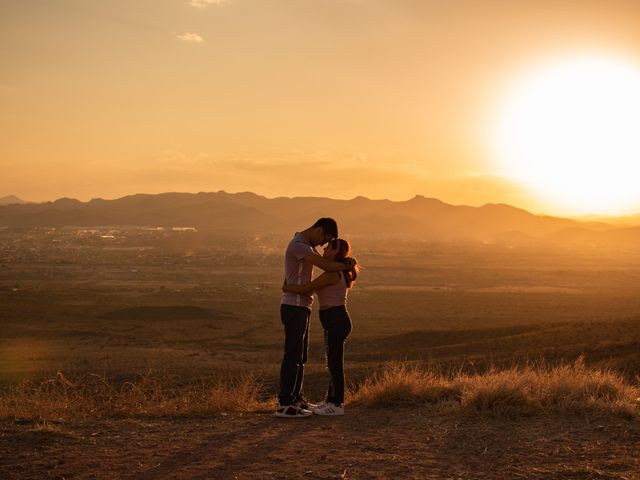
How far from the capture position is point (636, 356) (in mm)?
17750

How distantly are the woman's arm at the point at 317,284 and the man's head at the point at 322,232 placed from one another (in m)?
0.35

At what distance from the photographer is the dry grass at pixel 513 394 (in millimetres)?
7441

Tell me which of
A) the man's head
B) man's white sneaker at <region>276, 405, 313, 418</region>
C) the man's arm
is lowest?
man's white sneaker at <region>276, 405, 313, 418</region>

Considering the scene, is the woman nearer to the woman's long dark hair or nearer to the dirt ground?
the woman's long dark hair

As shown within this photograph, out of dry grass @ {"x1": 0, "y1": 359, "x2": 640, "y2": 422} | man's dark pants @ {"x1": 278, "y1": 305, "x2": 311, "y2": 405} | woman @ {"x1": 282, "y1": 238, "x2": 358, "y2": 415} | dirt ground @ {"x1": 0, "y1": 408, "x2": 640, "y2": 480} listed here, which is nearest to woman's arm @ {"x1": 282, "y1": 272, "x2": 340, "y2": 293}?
woman @ {"x1": 282, "y1": 238, "x2": 358, "y2": 415}

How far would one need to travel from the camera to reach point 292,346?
7383mm

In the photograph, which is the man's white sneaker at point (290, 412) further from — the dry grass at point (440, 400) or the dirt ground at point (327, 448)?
the dry grass at point (440, 400)

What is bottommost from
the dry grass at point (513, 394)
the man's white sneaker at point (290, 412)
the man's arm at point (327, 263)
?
the man's white sneaker at point (290, 412)

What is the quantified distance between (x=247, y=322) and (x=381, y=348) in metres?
15.0

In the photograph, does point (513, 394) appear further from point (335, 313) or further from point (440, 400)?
point (335, 313)

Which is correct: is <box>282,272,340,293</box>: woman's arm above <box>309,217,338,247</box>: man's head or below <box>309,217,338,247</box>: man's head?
below

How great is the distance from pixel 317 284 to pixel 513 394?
8.27 ft

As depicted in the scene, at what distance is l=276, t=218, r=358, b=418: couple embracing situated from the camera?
23.4ft

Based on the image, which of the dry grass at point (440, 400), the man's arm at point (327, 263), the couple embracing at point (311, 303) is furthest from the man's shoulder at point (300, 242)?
the dry grass at point (440, 400)
